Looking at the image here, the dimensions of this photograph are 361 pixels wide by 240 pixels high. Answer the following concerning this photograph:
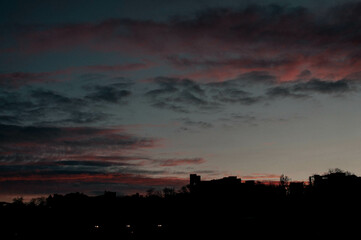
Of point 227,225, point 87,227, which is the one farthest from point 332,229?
point 87,227

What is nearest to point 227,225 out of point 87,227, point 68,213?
point 87,227

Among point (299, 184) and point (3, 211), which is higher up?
point (299, 184)

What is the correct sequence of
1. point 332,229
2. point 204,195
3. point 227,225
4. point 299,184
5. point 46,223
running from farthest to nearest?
point 299,184 → point 204,195 → point 46,223 → point 227,225 → point 332,229

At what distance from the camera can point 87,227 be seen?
5594 cm

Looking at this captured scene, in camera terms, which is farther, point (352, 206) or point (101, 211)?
point (101, 211)

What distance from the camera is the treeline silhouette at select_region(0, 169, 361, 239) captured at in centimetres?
4647

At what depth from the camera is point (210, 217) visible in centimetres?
5344

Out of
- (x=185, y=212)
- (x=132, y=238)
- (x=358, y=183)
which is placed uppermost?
(x=358, y=183)

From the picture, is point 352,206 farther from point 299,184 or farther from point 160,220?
point 160,220

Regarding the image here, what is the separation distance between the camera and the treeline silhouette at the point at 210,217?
152ft

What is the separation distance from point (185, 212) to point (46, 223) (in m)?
19.7

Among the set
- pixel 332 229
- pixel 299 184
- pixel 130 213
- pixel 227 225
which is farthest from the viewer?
pixel 299 184

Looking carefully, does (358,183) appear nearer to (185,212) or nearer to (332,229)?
(332,229)

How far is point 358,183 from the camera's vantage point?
60.1 m
